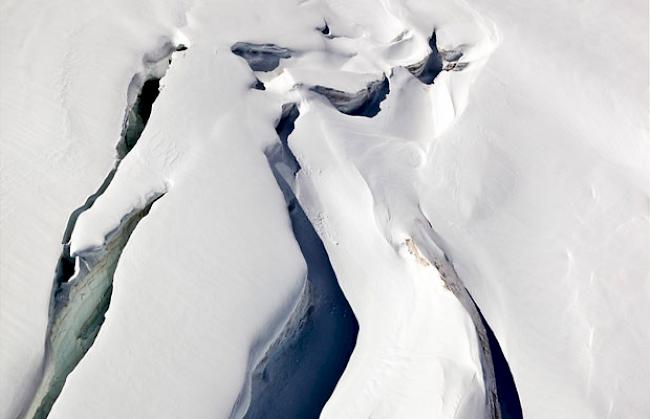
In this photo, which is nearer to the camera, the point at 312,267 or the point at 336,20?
the point at 312,267

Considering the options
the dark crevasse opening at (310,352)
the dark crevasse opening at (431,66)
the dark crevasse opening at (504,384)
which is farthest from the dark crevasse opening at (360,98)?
the dark crevasse opening at (504,384)

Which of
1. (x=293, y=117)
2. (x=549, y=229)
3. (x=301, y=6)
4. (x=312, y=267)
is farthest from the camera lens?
(x=301, y=6)

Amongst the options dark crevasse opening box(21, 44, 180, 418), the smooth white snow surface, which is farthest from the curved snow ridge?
dark crevasse opening box(21, 44, 180, 418)

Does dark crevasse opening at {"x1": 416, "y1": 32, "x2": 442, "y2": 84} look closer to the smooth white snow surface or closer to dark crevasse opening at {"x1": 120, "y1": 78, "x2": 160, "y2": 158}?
the smooth white snow surface

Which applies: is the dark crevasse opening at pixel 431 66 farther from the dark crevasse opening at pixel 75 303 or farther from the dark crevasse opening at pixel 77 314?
the dark crevasse opening at pixel 77 314

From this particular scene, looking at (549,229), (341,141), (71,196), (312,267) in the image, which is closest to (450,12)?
(341,141)

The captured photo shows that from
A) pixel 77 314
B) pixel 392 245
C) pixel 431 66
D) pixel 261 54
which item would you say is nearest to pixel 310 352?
pixel 392 245

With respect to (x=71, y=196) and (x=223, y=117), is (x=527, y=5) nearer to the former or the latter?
(x=223, y=117)
